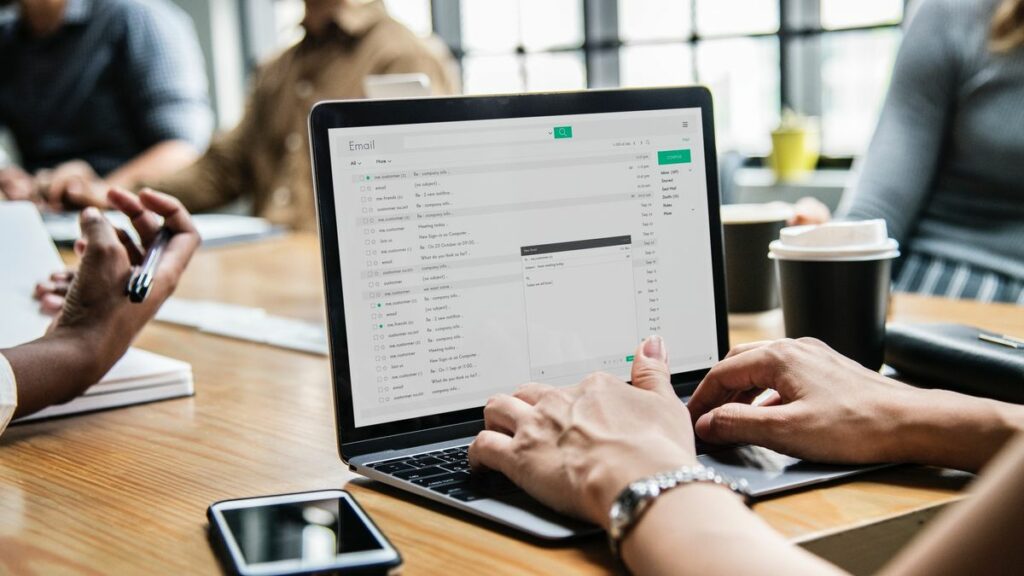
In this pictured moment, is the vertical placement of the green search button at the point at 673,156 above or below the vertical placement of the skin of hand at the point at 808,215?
above

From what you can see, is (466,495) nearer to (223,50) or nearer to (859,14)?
(859,14)

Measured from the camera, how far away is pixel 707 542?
0.53 meters

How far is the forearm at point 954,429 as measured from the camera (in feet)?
2.20

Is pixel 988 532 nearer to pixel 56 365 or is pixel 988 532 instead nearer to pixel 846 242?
pixel 846 242

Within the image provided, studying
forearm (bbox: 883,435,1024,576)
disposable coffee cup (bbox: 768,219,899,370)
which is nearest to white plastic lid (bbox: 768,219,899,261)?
disposable coffee cup (bbox: 768,219,899,370)

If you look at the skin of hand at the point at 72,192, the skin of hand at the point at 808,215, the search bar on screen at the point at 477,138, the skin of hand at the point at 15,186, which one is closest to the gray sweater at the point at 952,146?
the skin of hand at the point at 808,215

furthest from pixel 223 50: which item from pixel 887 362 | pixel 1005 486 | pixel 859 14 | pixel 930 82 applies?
pixel 1005 486

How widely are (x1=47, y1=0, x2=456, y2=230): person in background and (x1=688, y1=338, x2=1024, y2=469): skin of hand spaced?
5.52 ft

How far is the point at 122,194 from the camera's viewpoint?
1.05 meters

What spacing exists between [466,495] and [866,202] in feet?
3.73

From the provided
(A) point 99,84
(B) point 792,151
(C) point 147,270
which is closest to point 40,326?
(C) point 147,270

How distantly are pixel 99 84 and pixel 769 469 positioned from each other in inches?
119

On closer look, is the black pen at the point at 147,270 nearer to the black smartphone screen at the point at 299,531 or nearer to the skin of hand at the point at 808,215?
the black smartphone screen at the point at 299,531

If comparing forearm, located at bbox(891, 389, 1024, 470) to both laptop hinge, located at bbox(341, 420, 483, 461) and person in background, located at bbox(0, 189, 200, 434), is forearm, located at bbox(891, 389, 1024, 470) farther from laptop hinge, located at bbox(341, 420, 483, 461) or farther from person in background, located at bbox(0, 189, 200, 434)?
person in background, located at bbox(0, 189, 200, 434)
